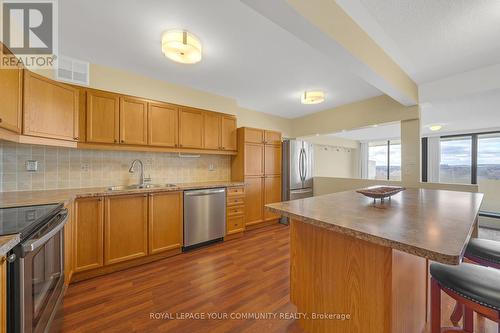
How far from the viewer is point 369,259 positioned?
102 cm

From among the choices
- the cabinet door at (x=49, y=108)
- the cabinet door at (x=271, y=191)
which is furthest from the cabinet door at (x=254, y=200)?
the cabinet door at (x=49, y=108)

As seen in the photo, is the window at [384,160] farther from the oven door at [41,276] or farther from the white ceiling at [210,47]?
the oven door at [41,276]

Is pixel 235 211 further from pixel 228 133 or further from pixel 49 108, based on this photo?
pixel 49 108

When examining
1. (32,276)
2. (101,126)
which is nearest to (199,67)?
(101,126)

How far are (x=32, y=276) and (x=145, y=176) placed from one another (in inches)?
78.9

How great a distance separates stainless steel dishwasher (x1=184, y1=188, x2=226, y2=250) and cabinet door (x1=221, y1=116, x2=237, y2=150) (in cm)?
89

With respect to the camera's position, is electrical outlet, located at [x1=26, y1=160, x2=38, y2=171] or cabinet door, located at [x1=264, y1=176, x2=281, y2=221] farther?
cabinet door, located at [x1=264, y1=176, x2=281, y2=221]

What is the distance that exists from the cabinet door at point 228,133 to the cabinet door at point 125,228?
5.39 feet

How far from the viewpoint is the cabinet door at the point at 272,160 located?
400 cm

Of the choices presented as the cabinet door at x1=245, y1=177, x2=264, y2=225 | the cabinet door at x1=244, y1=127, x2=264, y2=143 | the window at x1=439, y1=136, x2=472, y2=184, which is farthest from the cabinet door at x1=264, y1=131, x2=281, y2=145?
the window at x1=439, y1=136, x2=472, y2=184

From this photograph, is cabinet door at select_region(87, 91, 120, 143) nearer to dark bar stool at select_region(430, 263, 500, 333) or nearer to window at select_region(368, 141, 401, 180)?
dark bar stool at select_region(430, 263, 500, 333)

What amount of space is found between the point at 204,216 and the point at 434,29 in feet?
11.0

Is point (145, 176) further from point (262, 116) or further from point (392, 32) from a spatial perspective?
point (392, 32)

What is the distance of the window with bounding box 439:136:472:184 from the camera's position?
5.29 meters
